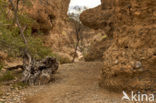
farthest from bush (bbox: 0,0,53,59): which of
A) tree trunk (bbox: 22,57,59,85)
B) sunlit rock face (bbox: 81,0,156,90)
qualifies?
sunlit rock face (bbox: 81,0,156,90)

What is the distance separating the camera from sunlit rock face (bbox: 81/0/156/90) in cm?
404

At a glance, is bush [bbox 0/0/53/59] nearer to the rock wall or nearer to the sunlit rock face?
the sunlit rock face

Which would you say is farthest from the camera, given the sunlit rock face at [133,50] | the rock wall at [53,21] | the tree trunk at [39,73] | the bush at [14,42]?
the rock wall at [53,21]

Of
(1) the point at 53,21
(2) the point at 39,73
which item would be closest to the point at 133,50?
(2) the point at 39,73

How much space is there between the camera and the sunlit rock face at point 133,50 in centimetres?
404

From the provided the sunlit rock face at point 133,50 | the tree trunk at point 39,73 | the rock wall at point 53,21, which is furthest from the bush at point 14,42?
the rock wall at point 53,21

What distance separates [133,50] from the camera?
170 inches

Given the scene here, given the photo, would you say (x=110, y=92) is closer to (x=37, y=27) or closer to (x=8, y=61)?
(x=8, y=61)

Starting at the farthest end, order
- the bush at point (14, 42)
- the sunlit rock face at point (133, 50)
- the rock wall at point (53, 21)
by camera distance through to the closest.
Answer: the rock wall at point (53, 21) → the bush at point (14, 42) → the sunlit rock face at point (133, 50)

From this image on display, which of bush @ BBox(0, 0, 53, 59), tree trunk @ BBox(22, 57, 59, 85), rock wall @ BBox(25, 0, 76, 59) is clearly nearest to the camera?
bush @ BBox(0, 0, 53, 59)

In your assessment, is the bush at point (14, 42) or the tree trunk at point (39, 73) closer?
the bush at point (14, 42)

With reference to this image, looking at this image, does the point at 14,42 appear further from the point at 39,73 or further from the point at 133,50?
the point at 133,50

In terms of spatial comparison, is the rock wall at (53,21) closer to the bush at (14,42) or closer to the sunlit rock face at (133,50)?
the bush at (14,42)

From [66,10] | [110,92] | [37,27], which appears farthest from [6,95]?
[66,10]
